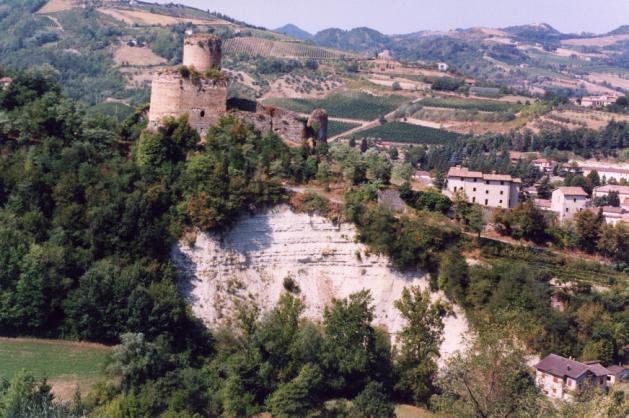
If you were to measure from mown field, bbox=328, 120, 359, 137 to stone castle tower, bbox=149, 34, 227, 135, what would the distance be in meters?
44.3

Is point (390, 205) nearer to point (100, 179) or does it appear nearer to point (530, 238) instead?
point (530, 238)

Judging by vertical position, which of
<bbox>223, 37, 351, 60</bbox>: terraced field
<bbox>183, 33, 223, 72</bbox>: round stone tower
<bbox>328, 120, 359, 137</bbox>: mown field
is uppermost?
<bbox>223, 37, 351, 60</bbox>: terraced field

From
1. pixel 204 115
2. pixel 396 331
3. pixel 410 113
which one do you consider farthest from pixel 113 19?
pixel 396 331

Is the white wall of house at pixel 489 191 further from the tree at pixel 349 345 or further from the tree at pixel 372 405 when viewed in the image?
the tree at pixel 372 405

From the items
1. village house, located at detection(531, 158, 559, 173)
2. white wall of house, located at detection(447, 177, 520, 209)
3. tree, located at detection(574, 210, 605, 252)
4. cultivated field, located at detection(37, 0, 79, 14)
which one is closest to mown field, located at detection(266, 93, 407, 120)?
village house, located at detection(531, 158, 559, 173)

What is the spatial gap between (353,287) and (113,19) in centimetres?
11242

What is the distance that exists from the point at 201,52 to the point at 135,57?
79.9 meters

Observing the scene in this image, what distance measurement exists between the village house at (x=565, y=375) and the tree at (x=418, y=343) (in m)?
4.06

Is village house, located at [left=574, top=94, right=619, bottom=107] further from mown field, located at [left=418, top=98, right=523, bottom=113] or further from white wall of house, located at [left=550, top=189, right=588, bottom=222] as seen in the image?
white wall of house, located at [left=550, top=189, right=588, bottom=222]

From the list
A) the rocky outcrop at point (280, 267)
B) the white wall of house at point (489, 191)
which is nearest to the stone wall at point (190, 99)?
the rocky outcrop at point (280, 267)

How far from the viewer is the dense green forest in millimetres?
26688

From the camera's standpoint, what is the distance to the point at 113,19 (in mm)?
132875

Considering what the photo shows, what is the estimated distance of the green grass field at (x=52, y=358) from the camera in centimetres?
2675

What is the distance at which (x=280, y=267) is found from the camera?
3281 cm
